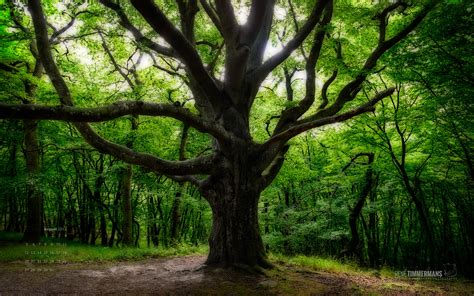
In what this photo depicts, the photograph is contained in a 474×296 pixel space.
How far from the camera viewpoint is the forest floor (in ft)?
19.9

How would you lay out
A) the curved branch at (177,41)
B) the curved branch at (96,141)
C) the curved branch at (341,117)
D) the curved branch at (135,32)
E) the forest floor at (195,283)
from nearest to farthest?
the curved branch at (177,41), the curved branch at (341,117), the forest floor at (195,283), the curved branch at (96,141), the curved branch at (135,32)

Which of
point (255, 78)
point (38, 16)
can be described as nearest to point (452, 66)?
point (255, 78)

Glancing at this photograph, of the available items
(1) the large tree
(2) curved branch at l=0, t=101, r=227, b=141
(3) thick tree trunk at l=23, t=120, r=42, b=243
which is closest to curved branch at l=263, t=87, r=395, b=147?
(1) the large tree

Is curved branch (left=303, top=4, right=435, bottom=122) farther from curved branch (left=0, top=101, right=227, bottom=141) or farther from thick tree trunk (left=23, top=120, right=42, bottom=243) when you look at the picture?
thick tree trunk (left=23, top=120, right=42, bottom=243)

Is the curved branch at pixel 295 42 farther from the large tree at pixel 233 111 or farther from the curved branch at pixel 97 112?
the curved branch at pixel 97 112

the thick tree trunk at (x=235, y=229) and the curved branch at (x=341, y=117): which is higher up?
the curved branch at (x=341, y=117)

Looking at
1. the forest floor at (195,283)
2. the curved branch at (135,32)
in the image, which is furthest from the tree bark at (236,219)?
the curved branch at (135,32)

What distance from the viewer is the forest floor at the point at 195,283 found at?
6.07 m

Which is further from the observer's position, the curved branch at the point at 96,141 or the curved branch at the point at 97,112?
the curved branch at the point at 96,141

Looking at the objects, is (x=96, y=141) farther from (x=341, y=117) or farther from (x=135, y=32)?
(x=341, y=117)

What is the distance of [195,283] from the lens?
6496mm

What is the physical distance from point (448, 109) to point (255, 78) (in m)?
5.23

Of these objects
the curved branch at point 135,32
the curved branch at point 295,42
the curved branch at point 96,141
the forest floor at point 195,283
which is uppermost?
the curved branch at point 135,32

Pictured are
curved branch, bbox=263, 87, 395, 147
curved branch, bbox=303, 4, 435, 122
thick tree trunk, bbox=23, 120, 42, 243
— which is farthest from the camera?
thick tree trunk, bbox=23, 120, 42, 243
